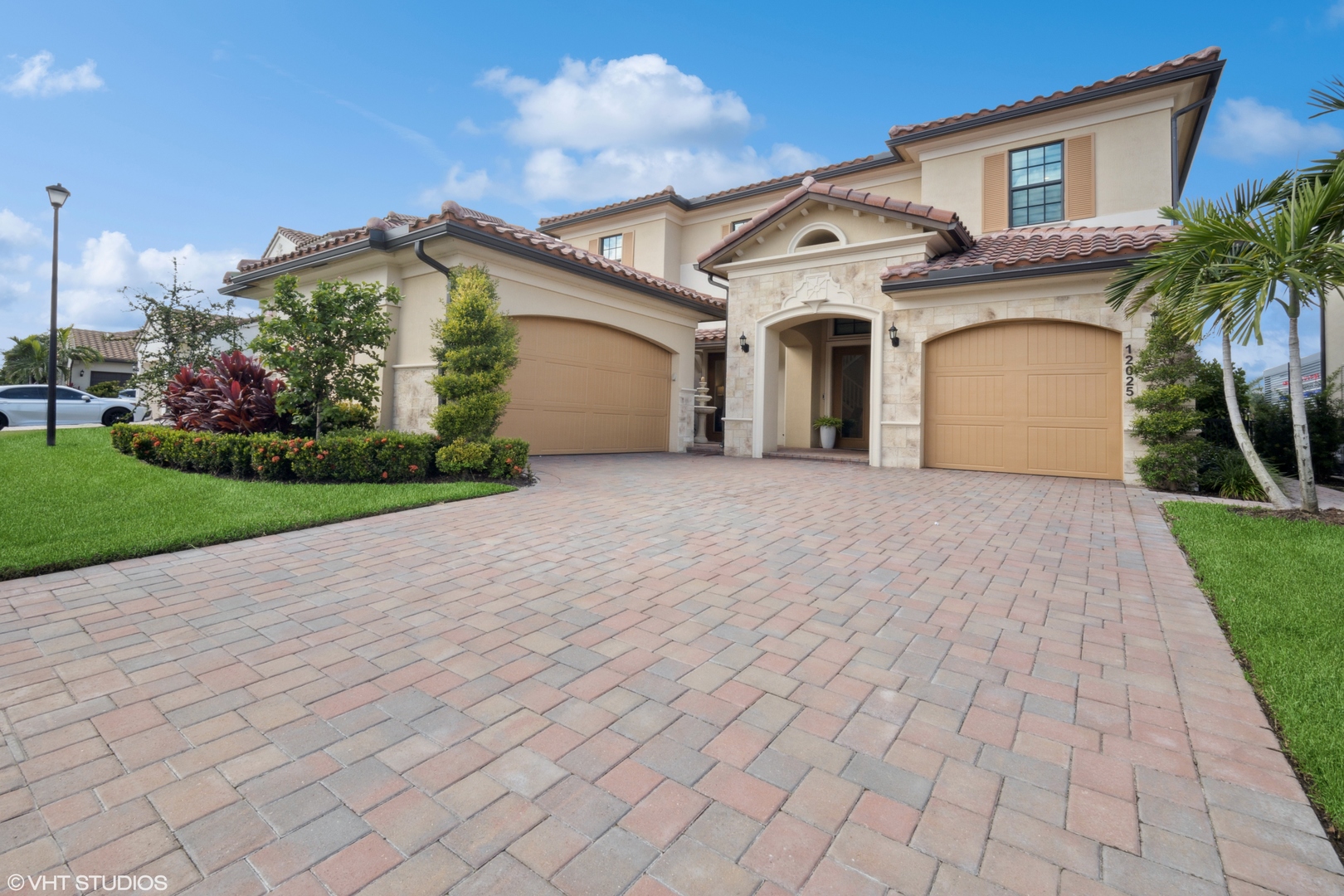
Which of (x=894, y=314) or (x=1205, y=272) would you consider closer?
(x=1205, y=272)

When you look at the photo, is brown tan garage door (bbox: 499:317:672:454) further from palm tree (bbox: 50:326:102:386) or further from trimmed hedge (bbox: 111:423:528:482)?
palm tree (bbox: 50:326:102:386)

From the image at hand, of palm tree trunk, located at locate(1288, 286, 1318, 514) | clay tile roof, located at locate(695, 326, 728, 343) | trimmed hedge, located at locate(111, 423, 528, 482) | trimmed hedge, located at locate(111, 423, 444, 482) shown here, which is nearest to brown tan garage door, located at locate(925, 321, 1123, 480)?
palm tree trunk, located at locate(1288, 286, 1318, 514)

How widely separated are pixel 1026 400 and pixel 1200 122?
300 inches

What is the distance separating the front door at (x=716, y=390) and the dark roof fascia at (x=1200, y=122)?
10.7 m

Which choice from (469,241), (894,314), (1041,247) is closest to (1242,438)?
(1041,247)

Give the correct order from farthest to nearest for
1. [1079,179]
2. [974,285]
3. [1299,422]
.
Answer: [1079,179], [974,285], [1299,422]

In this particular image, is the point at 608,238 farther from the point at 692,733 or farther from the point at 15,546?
the point at 692,733

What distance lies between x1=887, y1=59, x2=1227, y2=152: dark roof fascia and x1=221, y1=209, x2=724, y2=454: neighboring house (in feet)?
18.7

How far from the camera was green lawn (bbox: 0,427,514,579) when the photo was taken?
438cm

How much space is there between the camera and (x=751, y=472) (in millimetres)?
10031

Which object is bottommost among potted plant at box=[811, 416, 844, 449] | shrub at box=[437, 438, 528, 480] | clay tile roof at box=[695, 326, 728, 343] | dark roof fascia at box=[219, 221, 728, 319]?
shrub at box=[437, 438, 528, 480]

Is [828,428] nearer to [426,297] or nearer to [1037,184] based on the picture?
[1037,184]

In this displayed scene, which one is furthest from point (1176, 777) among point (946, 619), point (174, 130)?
point (174, 130)

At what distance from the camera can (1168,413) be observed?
842 cm
